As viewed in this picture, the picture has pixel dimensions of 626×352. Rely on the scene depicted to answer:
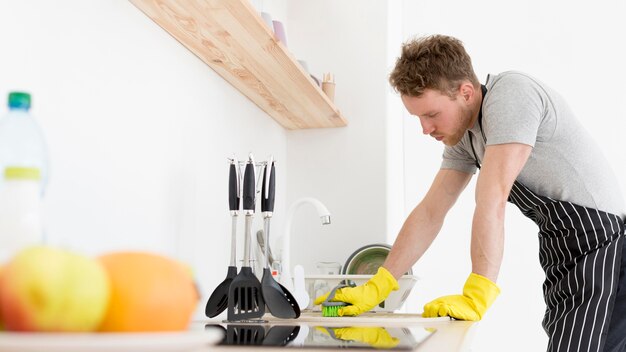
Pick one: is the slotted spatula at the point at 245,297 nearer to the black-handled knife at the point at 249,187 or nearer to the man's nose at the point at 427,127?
the black-handled knife at the point at 249,187

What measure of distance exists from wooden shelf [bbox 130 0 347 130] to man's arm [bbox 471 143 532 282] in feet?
1.85

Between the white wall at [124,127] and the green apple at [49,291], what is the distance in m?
0.60

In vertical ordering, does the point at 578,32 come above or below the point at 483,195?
above

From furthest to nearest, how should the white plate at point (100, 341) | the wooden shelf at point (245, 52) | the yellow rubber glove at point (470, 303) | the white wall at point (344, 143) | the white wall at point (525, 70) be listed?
the white wall at point (525, 70), the white wall at point (344, 143), the yellow rubber glove at point (470, 303), the wooden shelf at point (245, 52), the white plate at point (100, 341)

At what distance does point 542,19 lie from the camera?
260 centimetres

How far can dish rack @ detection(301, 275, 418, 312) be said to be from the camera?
6.00ft

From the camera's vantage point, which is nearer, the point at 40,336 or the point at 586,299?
the point at 40,336

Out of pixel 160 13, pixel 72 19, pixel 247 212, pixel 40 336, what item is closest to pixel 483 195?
pixel 247 212

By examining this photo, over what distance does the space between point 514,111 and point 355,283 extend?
2.40 feet

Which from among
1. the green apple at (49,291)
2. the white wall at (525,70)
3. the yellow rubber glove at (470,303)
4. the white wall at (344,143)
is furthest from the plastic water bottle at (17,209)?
the white wall at (525,70)

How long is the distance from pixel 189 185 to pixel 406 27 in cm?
152

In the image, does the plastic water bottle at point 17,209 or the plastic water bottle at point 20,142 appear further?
the plastic water bottle at point 20,142

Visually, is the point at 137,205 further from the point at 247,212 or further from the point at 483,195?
the point at 483,195

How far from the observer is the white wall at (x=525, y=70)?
8.06ft
